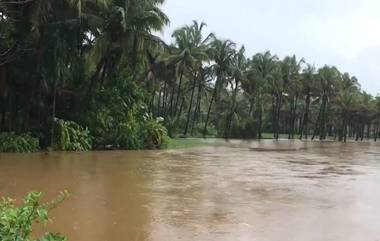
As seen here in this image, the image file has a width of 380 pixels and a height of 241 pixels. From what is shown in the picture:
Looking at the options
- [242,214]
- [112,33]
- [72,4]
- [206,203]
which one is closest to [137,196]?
[206,203]

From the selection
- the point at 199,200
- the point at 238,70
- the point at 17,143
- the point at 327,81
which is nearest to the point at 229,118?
the point at 238,70

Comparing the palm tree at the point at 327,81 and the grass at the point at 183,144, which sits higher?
the palm tree at the point at 327,81

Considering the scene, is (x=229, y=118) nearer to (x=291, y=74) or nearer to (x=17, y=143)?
(x=291, y=74)

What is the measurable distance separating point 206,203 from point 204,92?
4763 centimetres

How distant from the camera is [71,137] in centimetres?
2559

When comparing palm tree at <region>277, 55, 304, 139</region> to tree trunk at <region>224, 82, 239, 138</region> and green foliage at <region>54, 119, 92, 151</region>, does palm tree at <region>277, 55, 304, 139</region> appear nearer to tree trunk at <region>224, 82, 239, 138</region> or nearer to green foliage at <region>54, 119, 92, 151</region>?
tree trunk at <region>224, 82, 239, 138</region>

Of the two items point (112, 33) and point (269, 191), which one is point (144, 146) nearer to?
point (112, 33)

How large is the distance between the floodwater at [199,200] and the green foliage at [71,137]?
556 centimetres

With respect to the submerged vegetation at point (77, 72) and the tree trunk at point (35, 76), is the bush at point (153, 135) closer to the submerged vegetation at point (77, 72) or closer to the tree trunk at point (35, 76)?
the submerged vegetation at point (77, 72)

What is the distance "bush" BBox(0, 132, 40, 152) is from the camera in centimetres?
2266

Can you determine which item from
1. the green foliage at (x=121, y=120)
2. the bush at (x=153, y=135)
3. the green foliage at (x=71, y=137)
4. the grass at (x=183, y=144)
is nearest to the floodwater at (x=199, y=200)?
the green foliage at (x=71, y=137)

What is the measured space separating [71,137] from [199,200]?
50.7ft

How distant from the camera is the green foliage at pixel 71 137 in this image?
2514 cm

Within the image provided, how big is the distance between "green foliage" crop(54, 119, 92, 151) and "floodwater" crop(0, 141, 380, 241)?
5.56m
